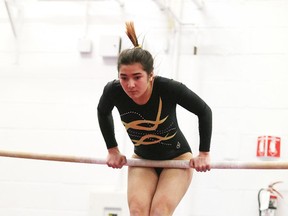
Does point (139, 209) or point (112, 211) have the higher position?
point (139, 209)

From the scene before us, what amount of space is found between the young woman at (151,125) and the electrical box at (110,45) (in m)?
1.73

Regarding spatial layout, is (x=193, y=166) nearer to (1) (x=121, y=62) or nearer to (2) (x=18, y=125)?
(1) (x=121, y=62)

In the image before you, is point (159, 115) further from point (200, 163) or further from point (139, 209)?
point (139, 209)

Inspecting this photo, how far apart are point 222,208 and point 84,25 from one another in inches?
88.4

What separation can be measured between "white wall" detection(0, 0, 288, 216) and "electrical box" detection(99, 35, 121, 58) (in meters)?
0.06

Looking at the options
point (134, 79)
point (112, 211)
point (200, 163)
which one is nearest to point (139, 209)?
point (200, 163)

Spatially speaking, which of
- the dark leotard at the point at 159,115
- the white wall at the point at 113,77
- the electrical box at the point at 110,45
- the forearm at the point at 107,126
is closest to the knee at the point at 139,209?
the dark leotard at the point at 159,115

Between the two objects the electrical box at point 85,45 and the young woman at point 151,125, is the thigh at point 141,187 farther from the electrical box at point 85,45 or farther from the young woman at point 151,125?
the electrical box at point 85,45

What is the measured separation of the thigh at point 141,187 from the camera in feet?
9.27

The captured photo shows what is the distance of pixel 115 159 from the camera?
125 inches

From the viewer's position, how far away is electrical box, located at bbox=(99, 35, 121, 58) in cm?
478

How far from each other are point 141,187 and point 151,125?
382mm

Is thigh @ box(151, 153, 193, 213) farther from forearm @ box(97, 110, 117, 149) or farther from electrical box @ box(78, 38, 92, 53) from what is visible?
electrical box @ box(78, 38, 92, 53)

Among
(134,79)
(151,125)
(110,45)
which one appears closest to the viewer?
(134,79)
